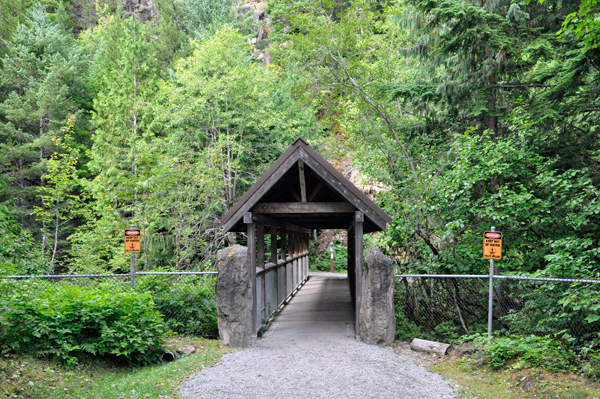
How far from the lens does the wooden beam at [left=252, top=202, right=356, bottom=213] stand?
894cm

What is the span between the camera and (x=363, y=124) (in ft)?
45.5

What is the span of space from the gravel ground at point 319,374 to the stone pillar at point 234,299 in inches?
16.8

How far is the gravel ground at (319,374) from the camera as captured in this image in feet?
19.1

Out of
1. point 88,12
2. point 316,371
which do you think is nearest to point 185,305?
point 316,371

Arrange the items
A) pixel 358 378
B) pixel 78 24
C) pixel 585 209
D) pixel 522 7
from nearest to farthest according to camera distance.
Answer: pixel 358 378, pixel 585 209, pixel 522 7, pixel 78 24

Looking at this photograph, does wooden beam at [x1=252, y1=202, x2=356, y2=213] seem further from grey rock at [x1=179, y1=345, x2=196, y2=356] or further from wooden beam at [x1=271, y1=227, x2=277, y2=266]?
grey rock at [x1=179, y1=345, x2=196, y2=356]

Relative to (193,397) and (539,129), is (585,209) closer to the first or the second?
(539,129)

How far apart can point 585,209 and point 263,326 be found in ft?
22.5

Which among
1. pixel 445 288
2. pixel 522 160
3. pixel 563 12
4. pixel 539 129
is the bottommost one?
pixel 445 288

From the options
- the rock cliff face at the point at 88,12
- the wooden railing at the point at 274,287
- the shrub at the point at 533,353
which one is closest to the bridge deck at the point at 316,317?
the wooden railing at the point at 274,287

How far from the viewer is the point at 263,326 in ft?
31.3

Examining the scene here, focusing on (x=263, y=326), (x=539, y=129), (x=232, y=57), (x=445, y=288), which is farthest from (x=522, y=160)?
(x=232, y=57)

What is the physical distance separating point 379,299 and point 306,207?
240 cm

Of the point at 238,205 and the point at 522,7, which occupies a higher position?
the point at 522,7
